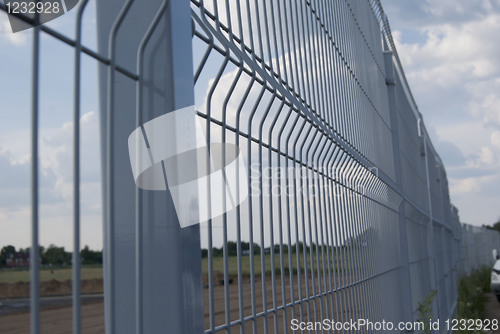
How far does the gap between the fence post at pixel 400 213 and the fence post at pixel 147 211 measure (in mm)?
5414

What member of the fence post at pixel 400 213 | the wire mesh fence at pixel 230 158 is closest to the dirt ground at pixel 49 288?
the wire mesh fence at pixel 230 158

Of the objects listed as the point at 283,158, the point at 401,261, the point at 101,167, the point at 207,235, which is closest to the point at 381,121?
the point at 401,261

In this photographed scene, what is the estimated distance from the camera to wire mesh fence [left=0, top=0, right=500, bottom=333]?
1.65 meters

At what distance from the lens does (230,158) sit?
2123 millimetres

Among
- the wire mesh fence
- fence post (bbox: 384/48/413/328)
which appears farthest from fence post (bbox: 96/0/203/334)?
fence post (bbox: 384/48/413/328)

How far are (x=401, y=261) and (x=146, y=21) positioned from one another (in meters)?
5.72

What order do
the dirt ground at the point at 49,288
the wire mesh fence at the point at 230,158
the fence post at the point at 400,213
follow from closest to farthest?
the dirt ground at the point at 49,288 → the wire mesh fence at the point at 230,158 → the fence post at the point at 400,213

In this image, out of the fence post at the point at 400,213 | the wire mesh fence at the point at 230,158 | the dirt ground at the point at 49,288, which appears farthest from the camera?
the fence post at the point at 400,213

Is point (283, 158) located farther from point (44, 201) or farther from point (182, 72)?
point (44, 201)

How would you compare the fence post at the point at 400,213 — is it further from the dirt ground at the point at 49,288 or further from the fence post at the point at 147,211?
the dirt ground at the point at 49,288

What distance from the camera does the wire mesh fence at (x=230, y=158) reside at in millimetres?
1647

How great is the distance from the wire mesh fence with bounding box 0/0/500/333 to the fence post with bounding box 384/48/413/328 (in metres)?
2.03

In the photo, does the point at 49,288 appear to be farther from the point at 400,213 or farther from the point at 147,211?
the point at 400,213

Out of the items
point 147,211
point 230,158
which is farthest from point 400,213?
point 147,211
